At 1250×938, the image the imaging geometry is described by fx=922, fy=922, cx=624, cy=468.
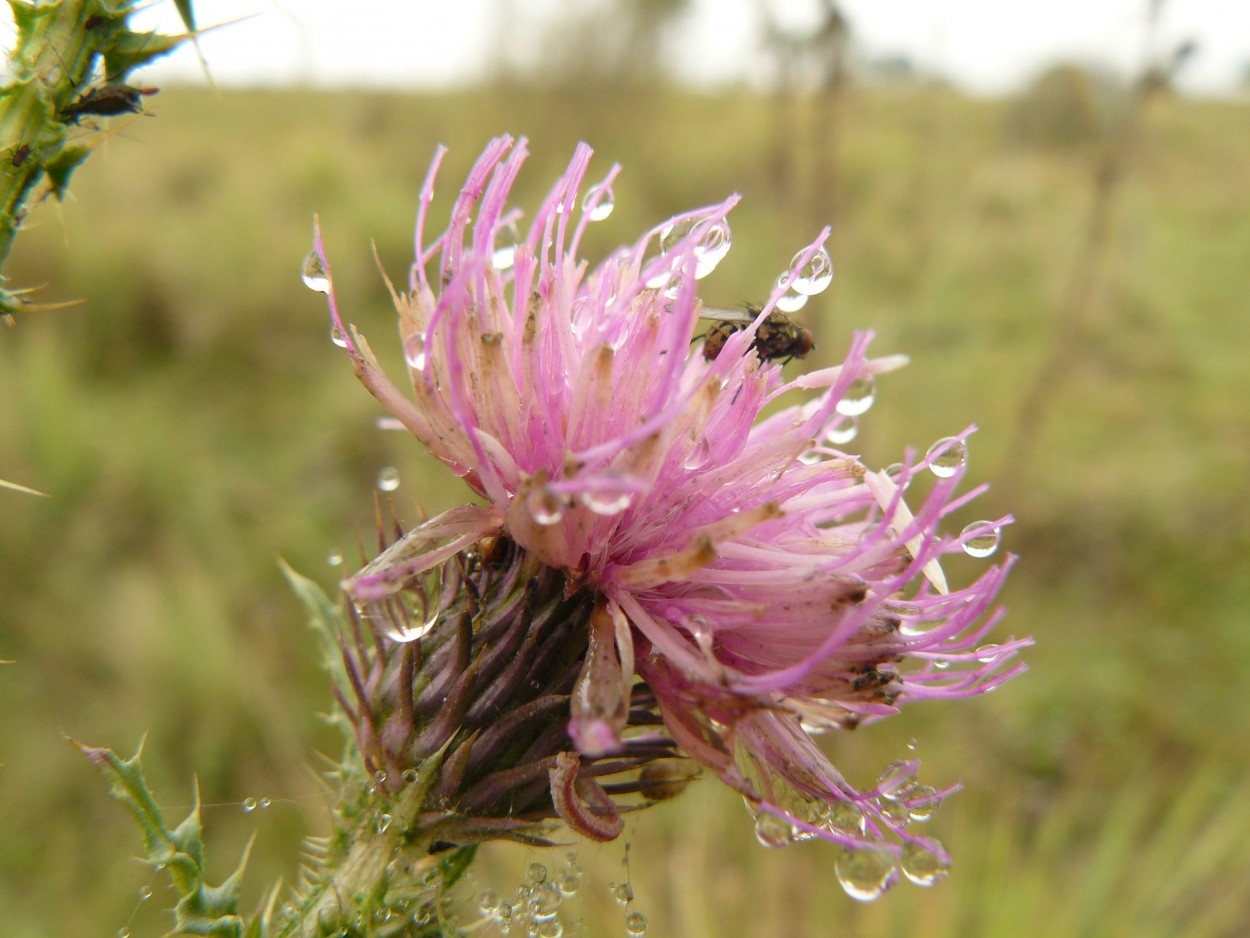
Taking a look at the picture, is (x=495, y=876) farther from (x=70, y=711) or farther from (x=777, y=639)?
(x=777, y=639)

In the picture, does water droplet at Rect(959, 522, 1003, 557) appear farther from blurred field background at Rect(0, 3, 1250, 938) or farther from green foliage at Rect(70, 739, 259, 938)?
blurred field background at Rect(0, 3, 1250, 938)

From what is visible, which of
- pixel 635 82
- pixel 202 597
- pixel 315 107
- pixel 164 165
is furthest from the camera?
pixel 315 107

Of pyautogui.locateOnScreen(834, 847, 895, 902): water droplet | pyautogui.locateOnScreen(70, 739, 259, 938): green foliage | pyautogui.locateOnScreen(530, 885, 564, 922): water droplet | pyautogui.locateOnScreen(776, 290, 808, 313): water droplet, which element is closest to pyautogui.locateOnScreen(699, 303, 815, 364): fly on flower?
pyautogui.locateOnScreen(776, 290, 808, 313): water droplet

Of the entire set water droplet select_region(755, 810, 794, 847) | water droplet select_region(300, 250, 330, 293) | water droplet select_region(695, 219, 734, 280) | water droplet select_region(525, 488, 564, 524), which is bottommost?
water droplet select_region(755, 810, 794, 847)

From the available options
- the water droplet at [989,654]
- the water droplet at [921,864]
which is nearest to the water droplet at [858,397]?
the water droplet at [989,654]

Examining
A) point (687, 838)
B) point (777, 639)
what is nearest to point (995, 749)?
point (687, 838)

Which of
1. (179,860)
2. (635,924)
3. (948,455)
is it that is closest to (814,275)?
(948,455)

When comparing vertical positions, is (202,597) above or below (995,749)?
above

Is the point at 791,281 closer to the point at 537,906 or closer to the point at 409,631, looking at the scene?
the point at 409,631
